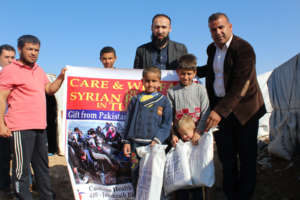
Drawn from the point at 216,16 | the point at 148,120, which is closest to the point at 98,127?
the point at 148,120

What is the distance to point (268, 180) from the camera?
418 centimetres

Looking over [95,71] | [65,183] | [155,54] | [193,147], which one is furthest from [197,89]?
[65,183]

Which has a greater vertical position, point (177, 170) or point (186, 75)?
point (186, 75)

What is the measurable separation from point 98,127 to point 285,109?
4.18m

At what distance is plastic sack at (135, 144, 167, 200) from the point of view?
2.44m

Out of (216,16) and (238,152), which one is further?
(238,152)

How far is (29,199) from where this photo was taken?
Result: 8.73ft

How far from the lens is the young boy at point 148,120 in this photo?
260cm

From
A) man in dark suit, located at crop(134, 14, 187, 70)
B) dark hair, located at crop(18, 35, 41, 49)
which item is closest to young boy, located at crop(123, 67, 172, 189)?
man in dark suit, located at crop(134, 14, 187, 70)

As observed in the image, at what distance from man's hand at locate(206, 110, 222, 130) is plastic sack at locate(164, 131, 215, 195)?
74 mm

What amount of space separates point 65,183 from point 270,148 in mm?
3923

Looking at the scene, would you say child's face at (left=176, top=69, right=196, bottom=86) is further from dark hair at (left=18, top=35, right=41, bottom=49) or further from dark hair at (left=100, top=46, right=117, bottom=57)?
dark hair at (left=18, top=35, right=41, bottom=49)

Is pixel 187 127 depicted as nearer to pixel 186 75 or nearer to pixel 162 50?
pixel 186 75

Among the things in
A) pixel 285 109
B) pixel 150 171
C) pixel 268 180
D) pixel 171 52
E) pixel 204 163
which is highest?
pixel 171 52
